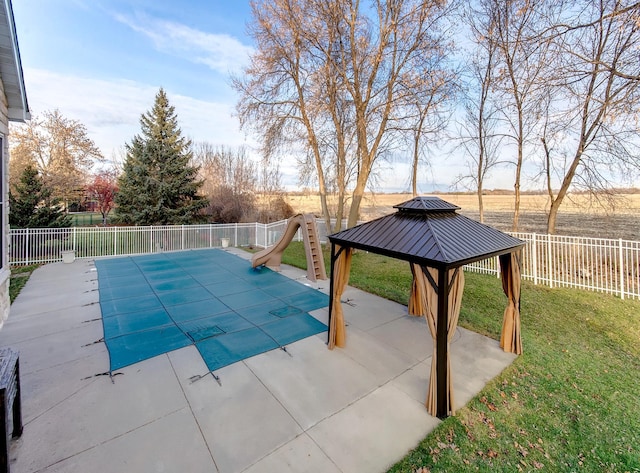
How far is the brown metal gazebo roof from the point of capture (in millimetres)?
3389

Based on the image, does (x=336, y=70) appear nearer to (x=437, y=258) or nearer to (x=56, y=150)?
(x=437, y=258)

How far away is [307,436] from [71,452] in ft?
7.42

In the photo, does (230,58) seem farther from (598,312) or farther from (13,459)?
(598,312)

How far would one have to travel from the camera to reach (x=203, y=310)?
251 inches

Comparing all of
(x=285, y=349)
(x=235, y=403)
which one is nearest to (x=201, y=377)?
(x=235, y=403)

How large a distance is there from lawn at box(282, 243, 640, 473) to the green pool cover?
287cm

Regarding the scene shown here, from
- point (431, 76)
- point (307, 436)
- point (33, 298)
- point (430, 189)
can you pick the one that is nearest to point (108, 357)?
point (307, 436)

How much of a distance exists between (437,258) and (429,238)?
1.82 feet

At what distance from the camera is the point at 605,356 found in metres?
4.66

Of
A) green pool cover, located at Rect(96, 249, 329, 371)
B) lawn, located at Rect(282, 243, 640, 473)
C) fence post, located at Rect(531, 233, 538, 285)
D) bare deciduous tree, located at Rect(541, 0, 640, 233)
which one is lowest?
lawn, located at Rect(282, 243, 640, 473)

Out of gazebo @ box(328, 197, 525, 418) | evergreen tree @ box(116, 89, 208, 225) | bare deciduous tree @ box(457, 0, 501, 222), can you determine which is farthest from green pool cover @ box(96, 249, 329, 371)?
bare deciduous tree @ box(457, 0, 501, 222)

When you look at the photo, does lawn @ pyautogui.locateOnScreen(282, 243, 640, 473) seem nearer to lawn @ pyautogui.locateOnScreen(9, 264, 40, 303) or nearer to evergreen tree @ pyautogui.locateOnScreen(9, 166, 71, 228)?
lawn @ pyautogui.locateOnScreen(9, 264, 40, 303)

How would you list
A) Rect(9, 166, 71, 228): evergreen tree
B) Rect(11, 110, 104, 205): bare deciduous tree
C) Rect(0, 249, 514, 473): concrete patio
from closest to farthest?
Rect(0, 249, 514, 473): concrete patio
Rect(9, 166, 71, 228): evergreen tree
Rect(11, 110, 104, 205): bare deciduous tree

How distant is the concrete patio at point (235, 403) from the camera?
105 inches
